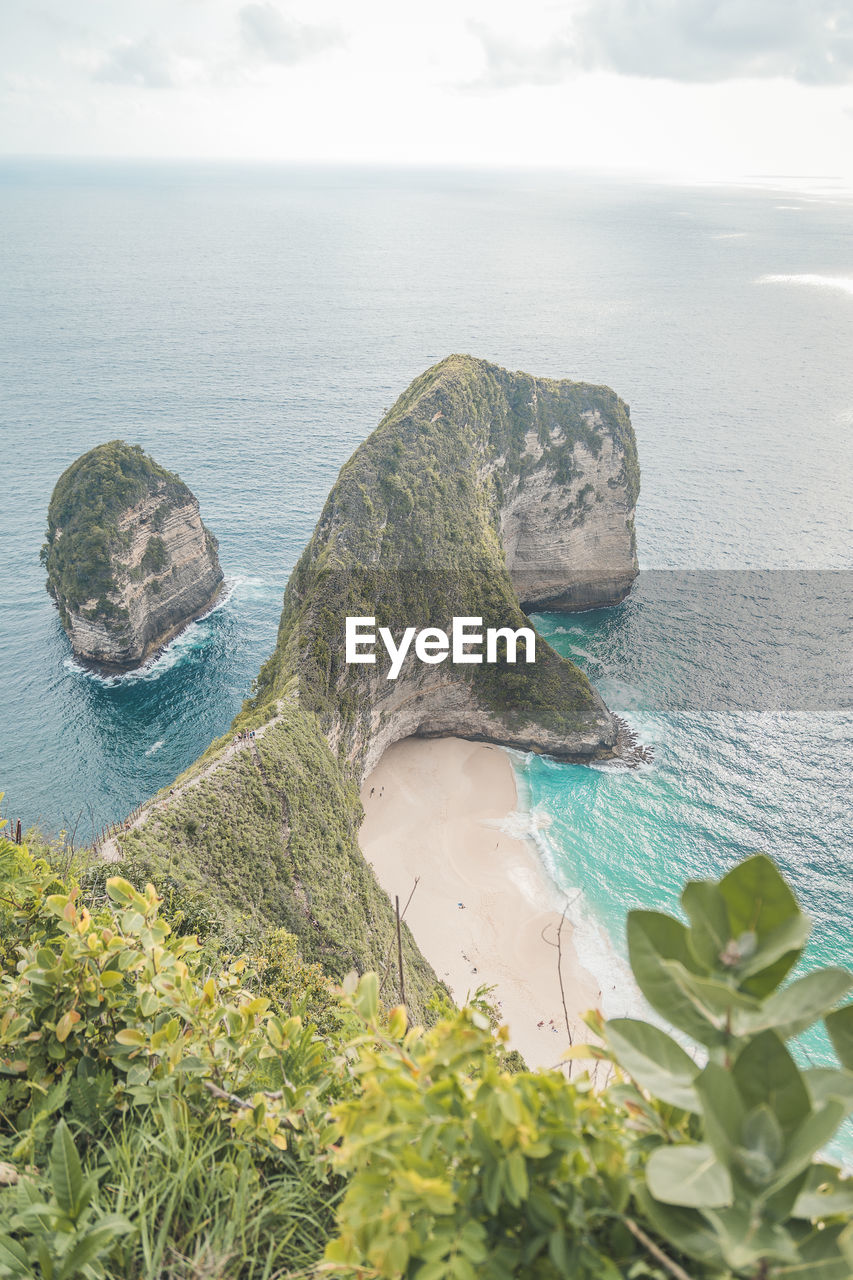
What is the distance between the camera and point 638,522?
71.6 m

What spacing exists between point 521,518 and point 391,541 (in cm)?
2164

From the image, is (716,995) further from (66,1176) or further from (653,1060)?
(66,1176)

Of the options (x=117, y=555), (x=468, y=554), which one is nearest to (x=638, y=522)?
(x=468, y=554)

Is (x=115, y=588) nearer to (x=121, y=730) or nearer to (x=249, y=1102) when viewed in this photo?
(x=121, y=730)

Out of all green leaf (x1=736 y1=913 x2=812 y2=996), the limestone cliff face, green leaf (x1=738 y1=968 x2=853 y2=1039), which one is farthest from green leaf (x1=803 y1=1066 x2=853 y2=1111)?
the limestone cliff face

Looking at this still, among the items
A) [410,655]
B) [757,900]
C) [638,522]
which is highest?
[757,900]

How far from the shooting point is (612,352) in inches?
4803

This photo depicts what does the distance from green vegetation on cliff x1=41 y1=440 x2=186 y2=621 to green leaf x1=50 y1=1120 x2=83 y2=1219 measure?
165 ft

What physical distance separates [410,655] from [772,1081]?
38.4m

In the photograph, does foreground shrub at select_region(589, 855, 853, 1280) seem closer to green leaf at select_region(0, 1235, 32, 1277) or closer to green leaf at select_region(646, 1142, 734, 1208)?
green leaf at select_region(646, 1142, 734, 1208)

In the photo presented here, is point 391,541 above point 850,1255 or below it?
below

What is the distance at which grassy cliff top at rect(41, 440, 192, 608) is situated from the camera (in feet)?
161

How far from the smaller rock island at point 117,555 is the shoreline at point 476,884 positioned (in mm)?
22183

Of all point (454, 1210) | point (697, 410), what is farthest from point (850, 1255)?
point (697, 410)
